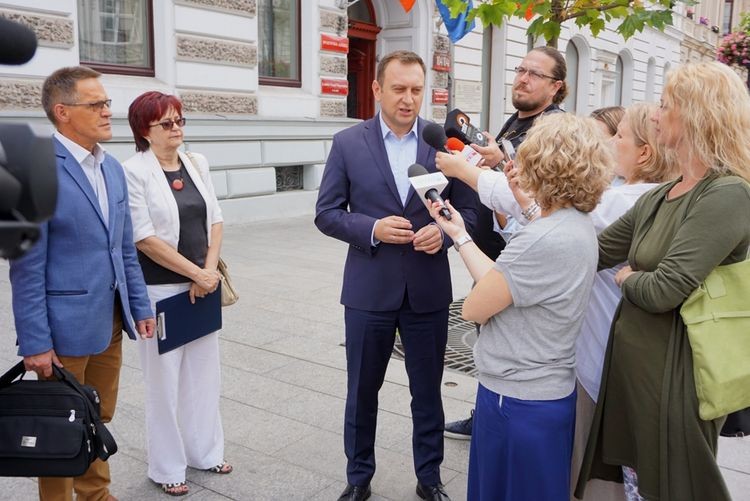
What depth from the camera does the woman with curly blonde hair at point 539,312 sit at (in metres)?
2.26

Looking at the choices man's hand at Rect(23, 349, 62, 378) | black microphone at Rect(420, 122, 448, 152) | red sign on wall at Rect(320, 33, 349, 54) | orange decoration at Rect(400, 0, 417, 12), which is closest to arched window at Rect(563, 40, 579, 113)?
orange decoration at Rect(400, 0, 417, 12)

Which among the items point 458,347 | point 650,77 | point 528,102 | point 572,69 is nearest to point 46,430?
Result: point 528,102

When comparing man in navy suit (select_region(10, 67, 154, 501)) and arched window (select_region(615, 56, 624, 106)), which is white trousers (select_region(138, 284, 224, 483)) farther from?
arched window (select_region(615, 56, 624, 106))

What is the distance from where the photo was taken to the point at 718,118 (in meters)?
2.15

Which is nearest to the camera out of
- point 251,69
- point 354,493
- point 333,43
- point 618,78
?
point 354,493

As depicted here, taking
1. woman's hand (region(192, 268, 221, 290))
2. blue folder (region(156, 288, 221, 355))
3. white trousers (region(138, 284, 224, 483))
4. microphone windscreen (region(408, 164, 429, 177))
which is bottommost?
white trousers (region(138, 284, 224, 483))

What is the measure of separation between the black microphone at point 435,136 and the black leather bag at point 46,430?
1.76m

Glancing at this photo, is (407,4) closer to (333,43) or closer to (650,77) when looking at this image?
(333,43)

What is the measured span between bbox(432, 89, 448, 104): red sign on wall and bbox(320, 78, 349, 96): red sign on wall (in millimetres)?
3155

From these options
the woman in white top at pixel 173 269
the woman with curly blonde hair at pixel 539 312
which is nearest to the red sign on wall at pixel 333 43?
the woman in white top at pixel 173 269

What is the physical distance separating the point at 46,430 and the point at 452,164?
1.82 meters

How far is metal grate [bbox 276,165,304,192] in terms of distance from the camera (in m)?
11.6

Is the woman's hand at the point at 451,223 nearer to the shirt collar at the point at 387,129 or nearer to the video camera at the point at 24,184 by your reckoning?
the shirt collar at the point at 387,129

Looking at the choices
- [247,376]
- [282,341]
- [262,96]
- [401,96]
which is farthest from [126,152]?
[401,96]
